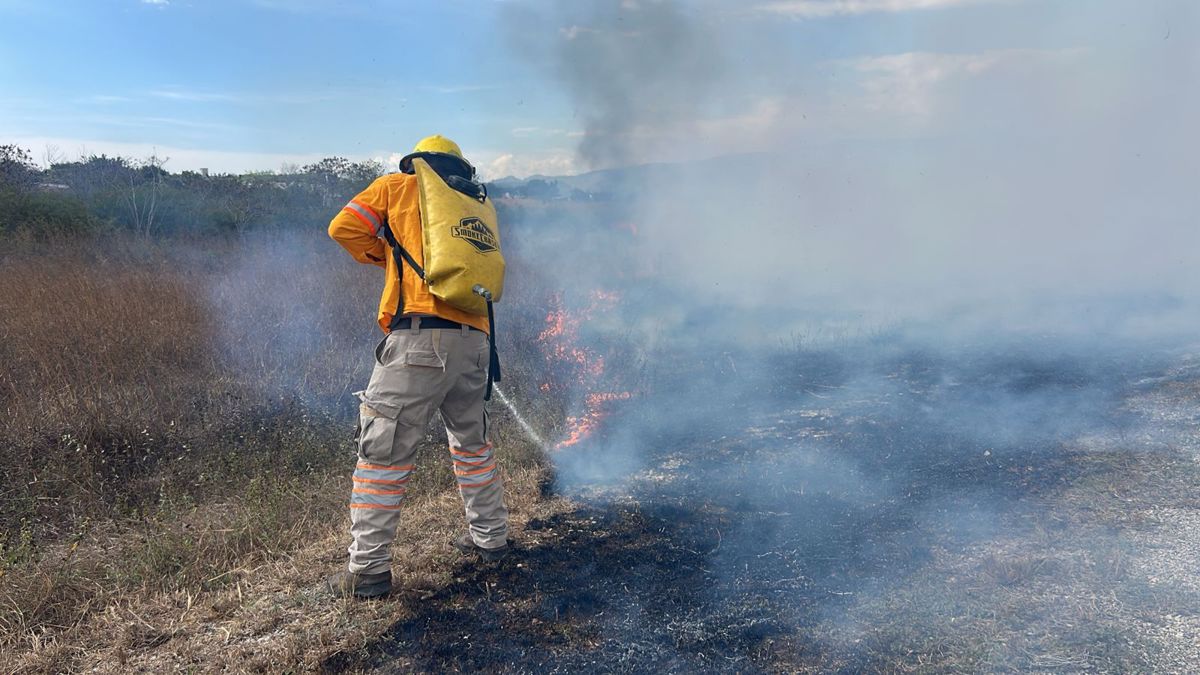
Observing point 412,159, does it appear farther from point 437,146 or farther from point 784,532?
point 784,532

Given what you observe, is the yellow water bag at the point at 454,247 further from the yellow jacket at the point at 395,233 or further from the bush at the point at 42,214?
the bush at the point at 42,214

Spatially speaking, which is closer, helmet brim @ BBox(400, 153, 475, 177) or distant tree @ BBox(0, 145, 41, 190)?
helmet brim @ BBox(400, 153, 475, 177)

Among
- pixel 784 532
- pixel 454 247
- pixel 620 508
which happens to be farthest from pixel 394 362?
pixel 784 532

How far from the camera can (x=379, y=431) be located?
11.1ft

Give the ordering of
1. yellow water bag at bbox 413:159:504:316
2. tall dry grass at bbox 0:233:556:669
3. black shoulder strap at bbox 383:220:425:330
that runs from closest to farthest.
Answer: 1. yellow water bag at bbox 413:159:504:316
2. black shoulder strap at bbox 383:220:425:330
3. tall dry grass at bbox 0:233:556:669

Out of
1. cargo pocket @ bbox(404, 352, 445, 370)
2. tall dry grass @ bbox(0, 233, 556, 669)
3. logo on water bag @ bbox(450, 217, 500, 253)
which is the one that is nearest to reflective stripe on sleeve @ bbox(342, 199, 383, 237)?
logo on water bag @ bbox(450, 217, 500, 253)

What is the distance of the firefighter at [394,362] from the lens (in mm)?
3412

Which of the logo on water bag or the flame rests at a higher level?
the logo on water bag

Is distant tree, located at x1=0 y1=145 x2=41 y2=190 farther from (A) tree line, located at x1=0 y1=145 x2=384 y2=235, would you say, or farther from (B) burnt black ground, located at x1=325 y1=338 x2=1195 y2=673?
(B) burnt black ground, located at x1=325 y1=338 x2=1195 y2=673

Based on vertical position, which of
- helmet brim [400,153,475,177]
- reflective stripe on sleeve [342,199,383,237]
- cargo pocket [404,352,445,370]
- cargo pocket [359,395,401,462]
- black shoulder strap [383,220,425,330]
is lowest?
cargo pocket [359,395,401,462]

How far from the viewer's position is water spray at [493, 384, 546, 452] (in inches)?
223

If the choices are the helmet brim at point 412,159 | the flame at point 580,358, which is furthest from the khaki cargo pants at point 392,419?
the flame at point 580,358

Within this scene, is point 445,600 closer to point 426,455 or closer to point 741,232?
point 426,455

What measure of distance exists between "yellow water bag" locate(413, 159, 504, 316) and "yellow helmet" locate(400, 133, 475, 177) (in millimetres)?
88
